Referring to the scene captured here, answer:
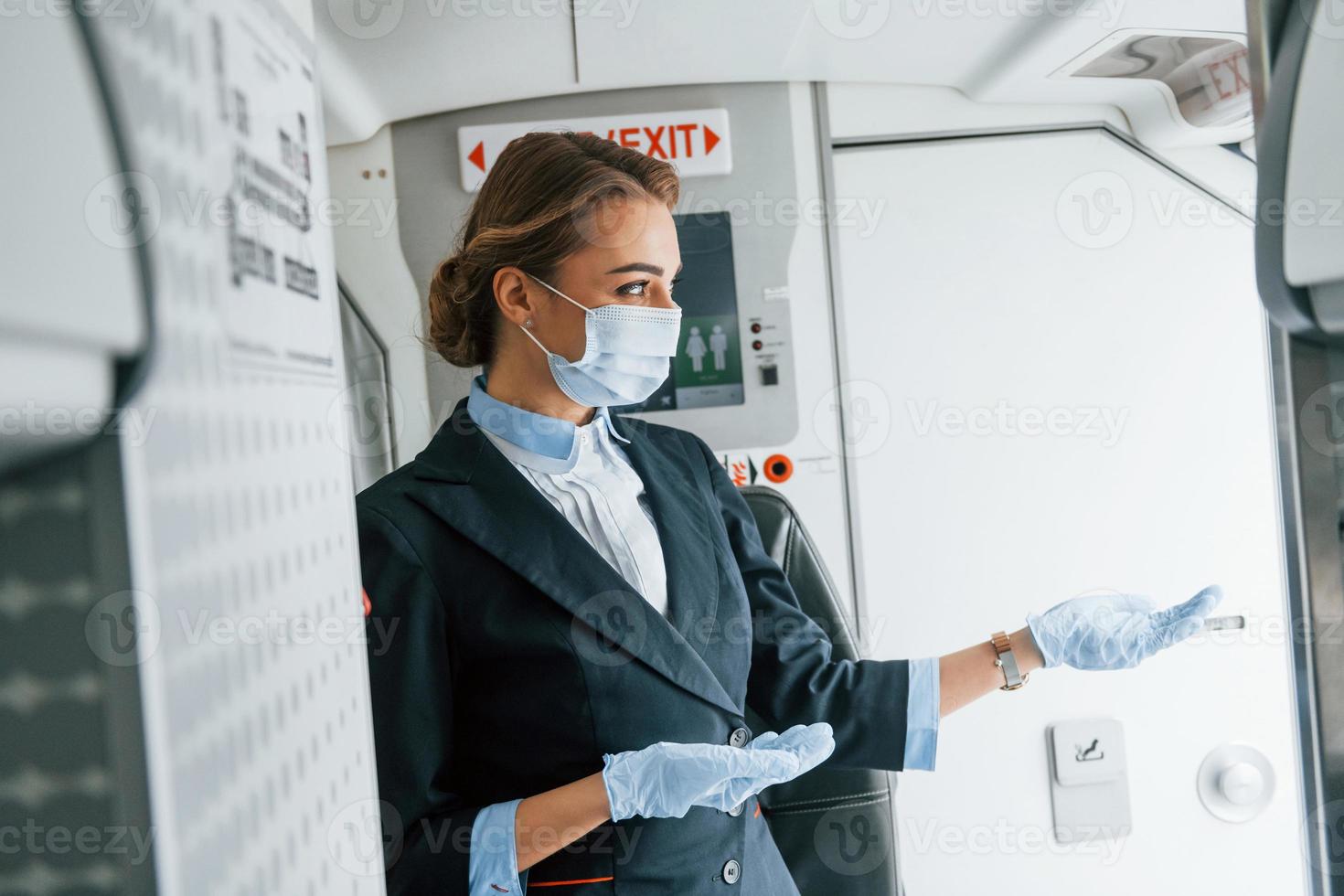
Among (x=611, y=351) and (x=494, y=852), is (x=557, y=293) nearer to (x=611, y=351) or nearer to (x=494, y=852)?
(x=611, y=351)

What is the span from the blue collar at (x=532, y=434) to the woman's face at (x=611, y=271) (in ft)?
0.42

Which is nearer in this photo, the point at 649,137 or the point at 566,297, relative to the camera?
the point at 566,297

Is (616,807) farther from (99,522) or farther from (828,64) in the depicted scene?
(828,64)

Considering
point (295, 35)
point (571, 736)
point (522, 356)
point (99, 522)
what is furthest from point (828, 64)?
point (99, 522)

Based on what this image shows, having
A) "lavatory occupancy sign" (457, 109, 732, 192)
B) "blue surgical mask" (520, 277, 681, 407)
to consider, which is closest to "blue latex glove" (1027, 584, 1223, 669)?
"blue surgical mask" (520, 277, 681, 407)

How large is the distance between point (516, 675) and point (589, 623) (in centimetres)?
11

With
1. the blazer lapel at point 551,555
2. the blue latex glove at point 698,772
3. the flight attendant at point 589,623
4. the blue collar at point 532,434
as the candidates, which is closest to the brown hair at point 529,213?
the flight attendant at point 589,623

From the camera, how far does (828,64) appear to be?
2.42 meters

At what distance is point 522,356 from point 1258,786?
2278 mm

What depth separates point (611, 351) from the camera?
1557 millimetres

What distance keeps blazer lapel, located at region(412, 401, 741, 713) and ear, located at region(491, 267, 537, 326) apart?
25 centimetres

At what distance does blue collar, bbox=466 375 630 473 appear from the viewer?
1446 mm

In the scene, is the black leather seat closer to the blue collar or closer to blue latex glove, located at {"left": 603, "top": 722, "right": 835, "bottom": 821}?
blue latex glove, located at {"left": 603, "top": 722, "right": 835, "bottom": 821}

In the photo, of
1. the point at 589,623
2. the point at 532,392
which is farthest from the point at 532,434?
the point at 589,623
